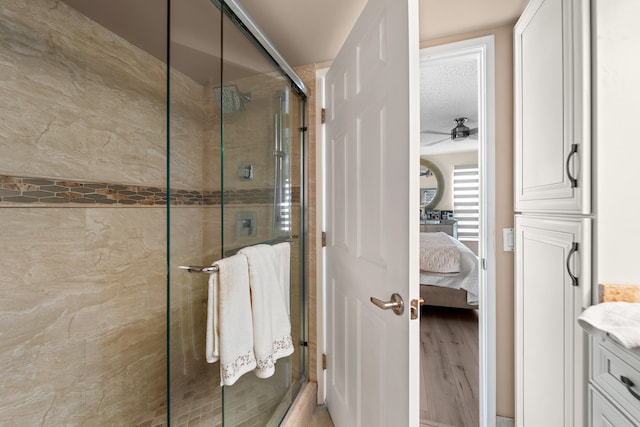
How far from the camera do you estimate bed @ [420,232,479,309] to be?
312cm

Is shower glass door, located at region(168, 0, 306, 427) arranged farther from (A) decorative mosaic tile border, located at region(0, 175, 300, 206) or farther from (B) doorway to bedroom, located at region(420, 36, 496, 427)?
(B) doorway to bedroom, located at region(420, 36, 496, 427)

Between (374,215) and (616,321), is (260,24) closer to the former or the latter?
(374,215)

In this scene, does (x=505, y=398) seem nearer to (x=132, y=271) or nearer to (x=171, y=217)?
(x=171, y=217)

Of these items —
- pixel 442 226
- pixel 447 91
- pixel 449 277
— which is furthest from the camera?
pixel 442 226

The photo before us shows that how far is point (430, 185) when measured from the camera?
582 cm

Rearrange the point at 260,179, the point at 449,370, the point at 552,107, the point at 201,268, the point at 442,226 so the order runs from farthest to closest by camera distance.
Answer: the point at 442,226, the point at 449,370, the point at 260,179, the point at 552,107, the point at 201,268

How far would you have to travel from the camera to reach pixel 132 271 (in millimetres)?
1532

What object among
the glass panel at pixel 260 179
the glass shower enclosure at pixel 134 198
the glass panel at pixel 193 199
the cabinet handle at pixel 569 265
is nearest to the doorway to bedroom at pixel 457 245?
the cabinet handle at pixel 569 265

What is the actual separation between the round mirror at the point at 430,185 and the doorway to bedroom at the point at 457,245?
0.02 m

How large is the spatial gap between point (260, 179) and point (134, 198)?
831 millimetres

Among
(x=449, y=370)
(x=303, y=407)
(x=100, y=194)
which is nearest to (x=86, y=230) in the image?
(x=100, y=194)

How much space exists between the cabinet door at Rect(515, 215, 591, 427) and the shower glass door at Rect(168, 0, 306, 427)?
47.4 inches

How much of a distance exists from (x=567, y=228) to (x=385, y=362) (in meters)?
0.83

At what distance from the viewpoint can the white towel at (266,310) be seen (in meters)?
1.06
